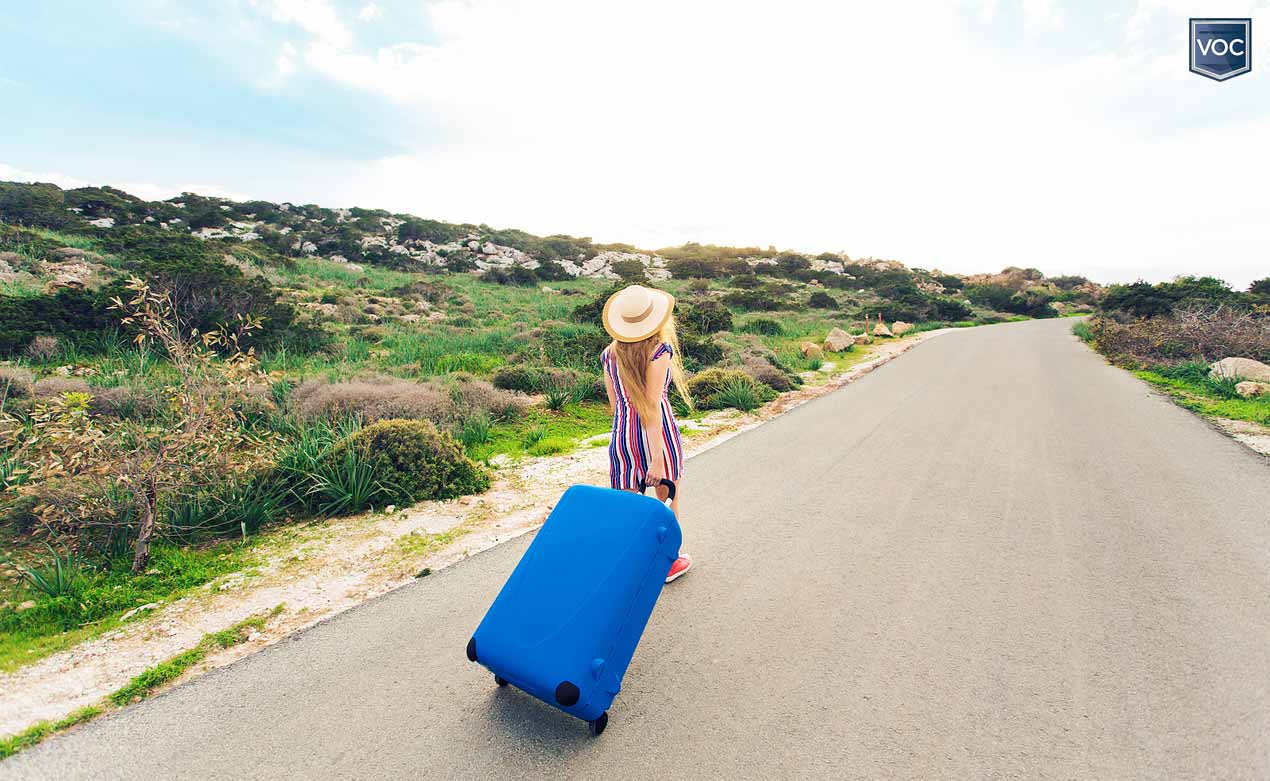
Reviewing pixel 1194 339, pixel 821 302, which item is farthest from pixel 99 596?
pixel 821 302

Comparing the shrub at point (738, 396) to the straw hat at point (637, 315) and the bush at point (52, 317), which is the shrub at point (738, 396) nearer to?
the straw hat at point (637, 315)

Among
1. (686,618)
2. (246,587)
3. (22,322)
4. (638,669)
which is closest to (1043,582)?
(686,618)

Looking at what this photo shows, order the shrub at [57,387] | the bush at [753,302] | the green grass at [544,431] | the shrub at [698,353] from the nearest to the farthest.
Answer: the shrub at [57,387], the green grass at [544,431], the shrub at [698,353], the bush at [753,302]

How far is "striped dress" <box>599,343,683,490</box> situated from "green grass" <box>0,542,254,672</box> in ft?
9.51

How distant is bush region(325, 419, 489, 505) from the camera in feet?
17.9

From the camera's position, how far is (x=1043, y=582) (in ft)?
12.2

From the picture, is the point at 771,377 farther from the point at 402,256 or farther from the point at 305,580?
the point at 402,256

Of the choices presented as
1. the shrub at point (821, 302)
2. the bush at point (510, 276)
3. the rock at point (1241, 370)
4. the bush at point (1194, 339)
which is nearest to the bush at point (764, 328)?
the bush at point (1194, 339)

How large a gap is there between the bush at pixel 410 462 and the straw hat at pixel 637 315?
9.84 ft

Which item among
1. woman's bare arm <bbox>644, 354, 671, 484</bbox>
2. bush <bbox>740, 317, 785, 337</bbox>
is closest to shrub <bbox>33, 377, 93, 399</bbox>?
woman's bare arm <bbox>644, 354, 671, 484</bbox>

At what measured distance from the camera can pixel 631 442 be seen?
3.66 metres

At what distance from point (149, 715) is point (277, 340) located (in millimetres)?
10675

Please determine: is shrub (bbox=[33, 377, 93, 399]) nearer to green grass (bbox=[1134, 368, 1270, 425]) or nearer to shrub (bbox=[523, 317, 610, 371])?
shrub (bbox=[523, 317, 610, 371])

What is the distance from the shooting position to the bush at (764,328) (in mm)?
21469
